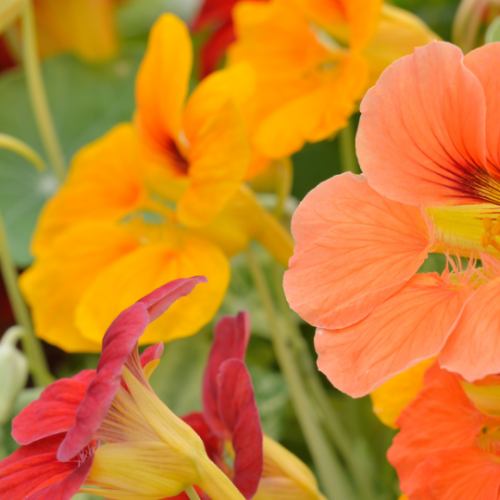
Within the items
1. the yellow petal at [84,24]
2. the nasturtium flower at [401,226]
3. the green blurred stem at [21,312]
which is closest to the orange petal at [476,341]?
the nasturtium flower at [401,226]

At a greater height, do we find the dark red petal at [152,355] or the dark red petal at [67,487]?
the dark red petal at [67,487]

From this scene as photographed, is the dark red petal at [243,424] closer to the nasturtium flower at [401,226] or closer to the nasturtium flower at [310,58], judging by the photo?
the nasturtium flower at [401,226]

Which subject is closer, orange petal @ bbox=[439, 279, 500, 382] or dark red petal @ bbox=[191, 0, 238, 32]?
orange petal @ bbox=[439, 279, 500, 382]

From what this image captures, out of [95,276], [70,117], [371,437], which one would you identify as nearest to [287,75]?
[95,276]

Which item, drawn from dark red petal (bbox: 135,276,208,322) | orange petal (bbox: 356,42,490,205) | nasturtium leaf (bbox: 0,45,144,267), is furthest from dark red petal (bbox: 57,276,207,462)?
nasturtium leaf (bbox: 0,45,144,267)

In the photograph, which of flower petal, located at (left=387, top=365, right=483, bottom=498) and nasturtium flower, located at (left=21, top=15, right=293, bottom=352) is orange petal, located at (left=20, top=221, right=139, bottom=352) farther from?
flower petal, located at (left=387, top=365, right=483, bottom=498)

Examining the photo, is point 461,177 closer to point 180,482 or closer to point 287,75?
point 180,482
